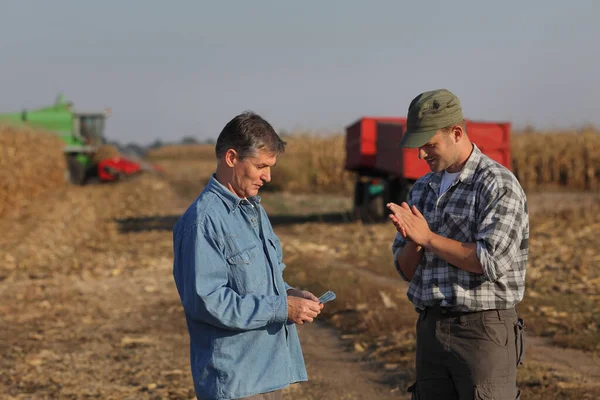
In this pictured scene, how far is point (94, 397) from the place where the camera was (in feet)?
20.9

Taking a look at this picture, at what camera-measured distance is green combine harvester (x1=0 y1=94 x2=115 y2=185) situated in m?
30.1

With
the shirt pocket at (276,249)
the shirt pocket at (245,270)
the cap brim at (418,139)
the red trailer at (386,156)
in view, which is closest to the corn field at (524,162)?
the red trailer at (386,156)

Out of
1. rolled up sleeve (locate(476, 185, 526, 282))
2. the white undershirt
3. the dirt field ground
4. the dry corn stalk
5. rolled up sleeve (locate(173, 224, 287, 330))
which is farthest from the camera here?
the dry corn stalk

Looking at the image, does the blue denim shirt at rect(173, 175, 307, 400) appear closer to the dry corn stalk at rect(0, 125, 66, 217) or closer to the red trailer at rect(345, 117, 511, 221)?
the red trailer at rect(345, 117, 511, 221)

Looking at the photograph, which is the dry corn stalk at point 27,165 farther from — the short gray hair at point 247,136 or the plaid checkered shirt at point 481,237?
the plaid checkered shirt at point 481,237

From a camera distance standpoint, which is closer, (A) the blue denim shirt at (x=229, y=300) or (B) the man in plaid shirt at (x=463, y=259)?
(A) the blue denim shirt at (x=229, y=300)

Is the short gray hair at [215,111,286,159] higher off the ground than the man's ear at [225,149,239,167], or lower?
higher

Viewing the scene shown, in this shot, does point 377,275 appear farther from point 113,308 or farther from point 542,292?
point 113,308

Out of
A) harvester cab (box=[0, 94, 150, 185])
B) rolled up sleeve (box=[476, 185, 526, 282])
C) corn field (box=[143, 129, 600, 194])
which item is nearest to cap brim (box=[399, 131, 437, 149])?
rolled up sleeve (box=[476, 185, 526, 282])

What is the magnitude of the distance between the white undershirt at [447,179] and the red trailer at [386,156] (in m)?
11.2

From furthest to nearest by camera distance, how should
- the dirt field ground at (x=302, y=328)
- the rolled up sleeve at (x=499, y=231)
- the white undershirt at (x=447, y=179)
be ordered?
the dirt field ground at (x=302, y=328), the white undershirt at (x=447, y=179), the rolled up sleeve at (x=499, y=231)

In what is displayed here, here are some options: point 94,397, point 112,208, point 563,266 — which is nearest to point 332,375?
point 94,397

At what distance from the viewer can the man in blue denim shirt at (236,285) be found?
3070mm

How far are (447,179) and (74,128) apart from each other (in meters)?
29.1
